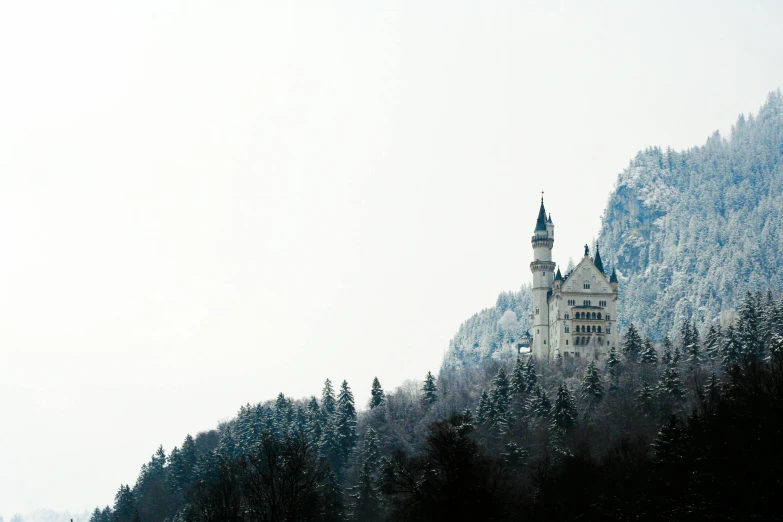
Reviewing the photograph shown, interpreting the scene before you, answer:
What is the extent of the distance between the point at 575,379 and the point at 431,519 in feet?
256

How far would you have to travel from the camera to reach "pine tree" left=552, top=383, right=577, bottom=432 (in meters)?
119

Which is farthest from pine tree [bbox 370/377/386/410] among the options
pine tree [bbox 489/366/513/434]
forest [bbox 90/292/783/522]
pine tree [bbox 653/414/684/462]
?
pine tree [bbox 653/414/684/462]

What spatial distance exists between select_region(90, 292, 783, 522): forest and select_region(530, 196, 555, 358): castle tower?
9156 mm

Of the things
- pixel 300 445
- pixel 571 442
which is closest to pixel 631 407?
pixel 571 442

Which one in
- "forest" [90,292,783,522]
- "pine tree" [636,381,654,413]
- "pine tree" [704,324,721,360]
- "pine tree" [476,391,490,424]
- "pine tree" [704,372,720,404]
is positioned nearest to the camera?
"forest" [90,292,783,522]

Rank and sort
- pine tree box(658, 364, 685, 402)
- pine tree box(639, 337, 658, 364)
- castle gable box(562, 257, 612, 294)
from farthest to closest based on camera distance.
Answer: castle gable box(562, 257, 612, 294)
pine tree box(639, 337, 658, 364)
pine tree box(658, 364, 685, 402)

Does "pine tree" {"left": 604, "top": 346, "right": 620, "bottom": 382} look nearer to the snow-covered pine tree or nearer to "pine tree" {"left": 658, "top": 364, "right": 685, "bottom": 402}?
the snow-covered pine tree

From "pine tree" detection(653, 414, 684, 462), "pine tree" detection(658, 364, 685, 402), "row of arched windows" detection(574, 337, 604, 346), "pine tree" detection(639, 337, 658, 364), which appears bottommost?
"pine tree" detection(653, 414, 684, 462)

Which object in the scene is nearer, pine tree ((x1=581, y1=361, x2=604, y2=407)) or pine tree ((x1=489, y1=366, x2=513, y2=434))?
pine tree ((x1=489, y1=366, x2=513, y2=434))

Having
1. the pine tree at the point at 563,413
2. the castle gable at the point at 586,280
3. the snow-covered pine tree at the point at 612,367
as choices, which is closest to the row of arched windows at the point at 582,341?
the castle gable at the point at 586,280

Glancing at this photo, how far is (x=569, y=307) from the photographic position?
163 m

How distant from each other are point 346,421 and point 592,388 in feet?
106

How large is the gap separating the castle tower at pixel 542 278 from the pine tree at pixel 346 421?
115 feet

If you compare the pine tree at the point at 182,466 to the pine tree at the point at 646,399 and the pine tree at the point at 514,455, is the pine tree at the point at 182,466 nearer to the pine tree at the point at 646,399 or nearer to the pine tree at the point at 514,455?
the pine tree at the point at 514,455
